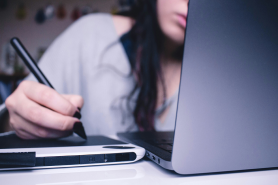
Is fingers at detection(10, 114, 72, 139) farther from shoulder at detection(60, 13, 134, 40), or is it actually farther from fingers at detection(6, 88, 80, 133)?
shoulder at detection(60, 13, 134, 40)

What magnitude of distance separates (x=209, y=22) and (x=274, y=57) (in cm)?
8

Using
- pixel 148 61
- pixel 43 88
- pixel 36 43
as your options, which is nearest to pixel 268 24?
pixel 43 88

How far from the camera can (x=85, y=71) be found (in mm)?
803

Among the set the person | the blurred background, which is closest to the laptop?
the person

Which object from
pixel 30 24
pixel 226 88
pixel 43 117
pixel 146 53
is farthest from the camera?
pixel 30 24

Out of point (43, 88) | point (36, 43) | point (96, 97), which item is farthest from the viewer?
point (36, 43)

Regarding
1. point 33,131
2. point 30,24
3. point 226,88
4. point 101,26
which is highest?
point 30,24

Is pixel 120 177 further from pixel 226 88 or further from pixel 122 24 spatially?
pixel 122 24

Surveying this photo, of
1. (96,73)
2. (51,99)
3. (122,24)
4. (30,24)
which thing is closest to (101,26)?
(122,24)

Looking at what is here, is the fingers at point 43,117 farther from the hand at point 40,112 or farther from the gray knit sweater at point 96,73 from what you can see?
the gray knit sweater at point 96,73

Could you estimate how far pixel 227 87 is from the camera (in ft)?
0.62

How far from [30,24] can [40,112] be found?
216cm

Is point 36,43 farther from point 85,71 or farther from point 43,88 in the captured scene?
point 43,88

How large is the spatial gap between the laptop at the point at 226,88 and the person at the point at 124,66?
0.46 meters
